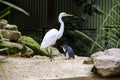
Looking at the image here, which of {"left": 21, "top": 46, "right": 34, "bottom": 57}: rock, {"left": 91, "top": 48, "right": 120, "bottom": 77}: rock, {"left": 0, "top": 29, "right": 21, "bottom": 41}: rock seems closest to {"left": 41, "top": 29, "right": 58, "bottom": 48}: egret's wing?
{"left": 21, "top": 46, "right": 34, "bottom": 57}: rock

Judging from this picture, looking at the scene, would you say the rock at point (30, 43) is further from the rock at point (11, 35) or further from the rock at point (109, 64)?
the rock at point (109, 64)

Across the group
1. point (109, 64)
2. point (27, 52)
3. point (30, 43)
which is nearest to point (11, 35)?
point (27, 52)

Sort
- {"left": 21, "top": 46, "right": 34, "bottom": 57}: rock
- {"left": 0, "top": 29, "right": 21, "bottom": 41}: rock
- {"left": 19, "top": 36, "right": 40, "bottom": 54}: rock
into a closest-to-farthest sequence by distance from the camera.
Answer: {"left": 0, "top": 29, "right": 21, "bottom": 41}: rock < {"left": 21, "top": 46, "right": 34, "bottom": 57}: rock < {"left": 19, "top": 36, "right": 40, "bottom": 54}: rock

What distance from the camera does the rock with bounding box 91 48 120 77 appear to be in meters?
4.72

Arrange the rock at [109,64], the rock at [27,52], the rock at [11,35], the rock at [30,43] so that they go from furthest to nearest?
the rock at [30,43]
the rock at [27,52]
the rock at [11,35]
the rock at [109,64]

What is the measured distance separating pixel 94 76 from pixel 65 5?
10318 millimetres

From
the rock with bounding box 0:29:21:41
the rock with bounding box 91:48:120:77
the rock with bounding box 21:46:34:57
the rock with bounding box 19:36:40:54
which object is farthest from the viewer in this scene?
the rock with bounding box 19:36:40:54

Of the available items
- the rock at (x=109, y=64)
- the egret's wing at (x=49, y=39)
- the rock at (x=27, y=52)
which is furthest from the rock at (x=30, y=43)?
the rock at (x=109, y=64)

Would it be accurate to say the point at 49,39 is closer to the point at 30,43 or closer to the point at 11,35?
the point at 30,43

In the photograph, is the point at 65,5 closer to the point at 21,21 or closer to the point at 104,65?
the point at 21,21

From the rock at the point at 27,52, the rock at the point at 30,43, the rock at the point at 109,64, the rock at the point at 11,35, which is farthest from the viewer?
the rock at the point at 30,43

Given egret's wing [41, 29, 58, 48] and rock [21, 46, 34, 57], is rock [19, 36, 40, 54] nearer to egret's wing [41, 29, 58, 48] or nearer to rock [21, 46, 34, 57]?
rock [21, 46, 34, 57]

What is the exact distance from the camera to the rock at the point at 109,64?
472cm

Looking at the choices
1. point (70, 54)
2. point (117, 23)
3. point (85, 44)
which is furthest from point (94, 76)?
point (85, 44)
